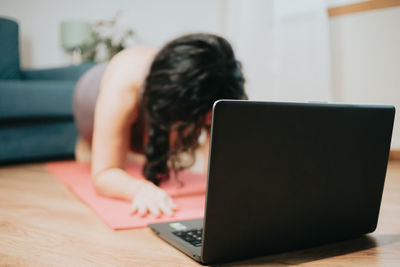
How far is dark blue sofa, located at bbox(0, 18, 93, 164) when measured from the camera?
5.62 ft

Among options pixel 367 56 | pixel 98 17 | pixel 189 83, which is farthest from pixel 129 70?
pixel 98 17

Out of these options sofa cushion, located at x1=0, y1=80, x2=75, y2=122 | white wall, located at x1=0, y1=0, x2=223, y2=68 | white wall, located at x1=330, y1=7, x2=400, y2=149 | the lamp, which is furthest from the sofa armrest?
white wall, located at x1=330, y1=7, x2=400, y2=149

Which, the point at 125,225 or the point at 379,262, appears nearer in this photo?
the point at 379,262

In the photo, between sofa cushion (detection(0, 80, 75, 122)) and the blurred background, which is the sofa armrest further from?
the blurred background

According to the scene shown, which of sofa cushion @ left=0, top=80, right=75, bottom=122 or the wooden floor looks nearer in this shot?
the wooden floor

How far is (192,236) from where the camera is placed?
0.69 m

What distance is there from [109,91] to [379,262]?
814 mm

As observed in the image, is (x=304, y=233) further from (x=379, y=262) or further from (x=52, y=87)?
(x=52, y=87)

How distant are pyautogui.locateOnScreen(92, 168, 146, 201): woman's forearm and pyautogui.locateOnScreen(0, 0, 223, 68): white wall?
7.10 feet

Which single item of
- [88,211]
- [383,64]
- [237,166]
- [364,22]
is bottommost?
[88,211]

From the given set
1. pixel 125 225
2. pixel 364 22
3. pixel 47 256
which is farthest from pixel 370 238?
pixel 364 22

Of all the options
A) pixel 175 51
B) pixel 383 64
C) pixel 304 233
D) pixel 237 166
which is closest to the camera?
pixel 237 166

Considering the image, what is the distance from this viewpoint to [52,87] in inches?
73.2

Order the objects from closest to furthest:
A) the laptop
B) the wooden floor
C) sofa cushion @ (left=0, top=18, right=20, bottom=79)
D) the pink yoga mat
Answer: the laptop, the wooden floor, the pink yoga mat, sofa cushion @ (left=0, top=18, right=20, bottom=79)
